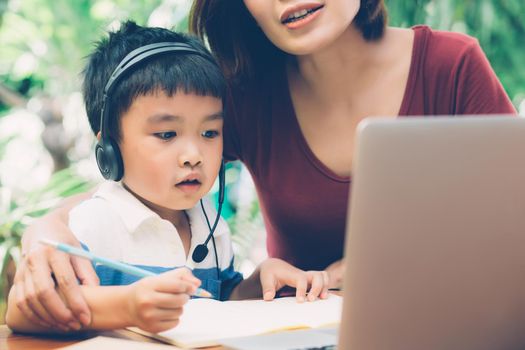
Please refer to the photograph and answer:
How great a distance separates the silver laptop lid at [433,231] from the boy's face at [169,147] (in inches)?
22.2

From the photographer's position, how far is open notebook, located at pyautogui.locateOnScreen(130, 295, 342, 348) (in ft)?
3.09

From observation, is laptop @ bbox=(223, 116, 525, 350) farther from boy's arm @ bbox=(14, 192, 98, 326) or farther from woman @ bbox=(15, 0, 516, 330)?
woman @ bbox=(15, 0, 516, 330)

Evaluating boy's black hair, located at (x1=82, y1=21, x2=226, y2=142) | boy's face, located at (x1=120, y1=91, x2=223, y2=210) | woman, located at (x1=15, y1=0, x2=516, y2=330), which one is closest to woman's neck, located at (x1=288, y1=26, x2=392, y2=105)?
woman, located at (x1=15, y1=0, x2=516, y2=330)

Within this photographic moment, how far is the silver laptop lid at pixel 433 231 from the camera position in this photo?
2.19ft

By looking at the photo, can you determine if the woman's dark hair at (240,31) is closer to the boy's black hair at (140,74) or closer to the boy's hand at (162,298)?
the boy's black hair at (140,74)

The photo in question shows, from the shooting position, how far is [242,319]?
104 centimetres

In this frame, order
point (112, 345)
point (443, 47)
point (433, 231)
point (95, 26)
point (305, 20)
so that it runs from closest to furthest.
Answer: point (433, 231) < point (112, 345) < point (305, 20) < point (443, 47) < point (95, 26)

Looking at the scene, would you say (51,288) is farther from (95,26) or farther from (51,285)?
(95,26)

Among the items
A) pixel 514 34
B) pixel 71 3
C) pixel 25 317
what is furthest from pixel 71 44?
pixel 25 317

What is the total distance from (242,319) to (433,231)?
398mm

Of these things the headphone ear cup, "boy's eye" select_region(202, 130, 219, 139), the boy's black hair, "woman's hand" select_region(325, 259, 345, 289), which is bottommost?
"woman's hand" select_region(325, 259, 345, 289)

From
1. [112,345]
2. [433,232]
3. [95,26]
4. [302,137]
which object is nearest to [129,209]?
[112,345]

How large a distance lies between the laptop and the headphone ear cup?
609 millimetres

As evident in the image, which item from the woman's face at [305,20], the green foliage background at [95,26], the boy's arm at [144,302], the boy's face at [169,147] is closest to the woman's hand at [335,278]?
the boy's face at [169,147]
